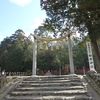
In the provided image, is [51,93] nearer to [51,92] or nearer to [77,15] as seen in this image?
[51,92]

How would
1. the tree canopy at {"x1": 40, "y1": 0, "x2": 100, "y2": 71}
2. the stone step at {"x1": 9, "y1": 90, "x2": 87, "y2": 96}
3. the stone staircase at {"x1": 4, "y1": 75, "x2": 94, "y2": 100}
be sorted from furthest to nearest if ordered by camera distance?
1. the tree canopy at {"x1": 40, "y1": 0, "x2": 100, "y2": 71}
2. the stone step at {"x1": 9, "y1": 90, "x2": 87, "y2": 96}
3. the stone staircase at {"x1": 4, "y1": 75, "x2": 94, "y2": 100}

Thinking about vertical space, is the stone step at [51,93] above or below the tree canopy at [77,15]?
below

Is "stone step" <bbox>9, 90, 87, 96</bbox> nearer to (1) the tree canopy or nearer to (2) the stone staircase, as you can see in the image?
(2) the stone staircase

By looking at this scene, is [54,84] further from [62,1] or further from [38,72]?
[38,72]

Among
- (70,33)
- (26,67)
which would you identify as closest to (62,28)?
(70,33)

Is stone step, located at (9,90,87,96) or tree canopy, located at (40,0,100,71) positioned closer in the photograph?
stone step, located at (9,90,87,96)

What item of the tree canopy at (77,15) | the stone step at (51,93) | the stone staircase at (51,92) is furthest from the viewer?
the tree canopy at (77,15)

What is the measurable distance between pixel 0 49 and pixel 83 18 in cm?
2498

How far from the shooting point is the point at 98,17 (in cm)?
542

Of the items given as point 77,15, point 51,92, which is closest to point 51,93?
point 51,92

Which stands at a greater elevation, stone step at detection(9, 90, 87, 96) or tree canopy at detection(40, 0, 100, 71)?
tree canopy at detection(40, 0, 100, 71)

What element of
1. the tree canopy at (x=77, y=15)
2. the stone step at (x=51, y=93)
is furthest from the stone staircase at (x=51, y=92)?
the tree canopy at (x=77, y=15)

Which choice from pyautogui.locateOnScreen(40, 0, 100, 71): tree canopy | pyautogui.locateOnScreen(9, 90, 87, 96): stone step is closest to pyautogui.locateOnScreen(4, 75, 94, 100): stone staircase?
pyautogui.locateOnScreen(9, 90, 87, 96): stone step

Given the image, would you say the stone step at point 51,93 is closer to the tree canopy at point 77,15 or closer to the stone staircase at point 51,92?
the stone staircase at point 51,92
